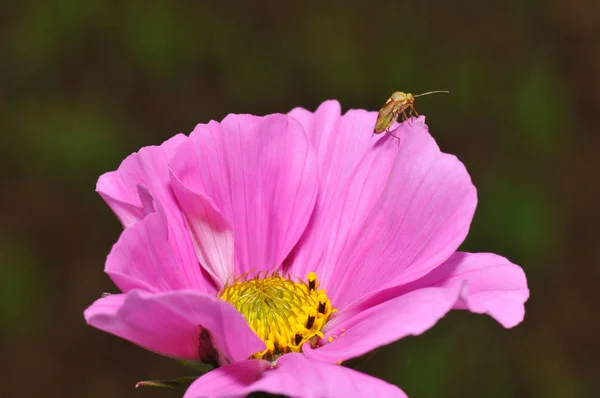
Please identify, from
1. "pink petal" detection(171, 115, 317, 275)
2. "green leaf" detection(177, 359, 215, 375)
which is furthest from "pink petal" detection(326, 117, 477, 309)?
"green leaf" detection(177, 359, 215, 375)

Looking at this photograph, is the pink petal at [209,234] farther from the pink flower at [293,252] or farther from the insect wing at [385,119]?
the insect wing at [385,119]

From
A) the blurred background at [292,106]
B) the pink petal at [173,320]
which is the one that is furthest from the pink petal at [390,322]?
the blurred background at [292,106]

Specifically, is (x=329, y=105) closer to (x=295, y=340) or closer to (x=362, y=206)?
(x=362, y=206)

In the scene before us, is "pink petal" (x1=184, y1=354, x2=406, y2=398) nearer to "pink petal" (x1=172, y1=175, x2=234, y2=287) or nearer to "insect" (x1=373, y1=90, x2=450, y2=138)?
"pink petal" (x1=172, y1=175, x2=234, y2=287)

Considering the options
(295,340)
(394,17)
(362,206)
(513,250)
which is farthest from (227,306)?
(394,17)

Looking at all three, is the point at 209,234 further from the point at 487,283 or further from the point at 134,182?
the point at 487,283

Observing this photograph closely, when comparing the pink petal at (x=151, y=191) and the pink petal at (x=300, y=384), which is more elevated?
the pink petal at (x=151, y=191)
